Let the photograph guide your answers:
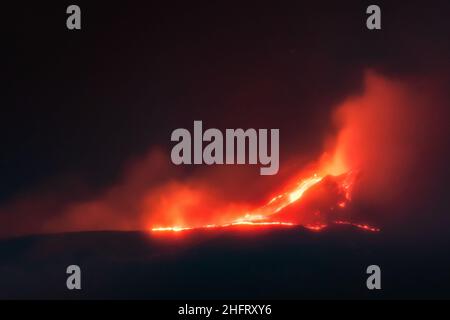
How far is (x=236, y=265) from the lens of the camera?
18.0 ft

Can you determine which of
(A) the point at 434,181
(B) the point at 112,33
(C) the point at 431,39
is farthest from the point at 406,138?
(B) the point at 112,33

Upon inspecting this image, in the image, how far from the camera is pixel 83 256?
17.9 ft

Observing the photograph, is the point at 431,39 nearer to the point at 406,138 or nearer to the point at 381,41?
the point at 381,41

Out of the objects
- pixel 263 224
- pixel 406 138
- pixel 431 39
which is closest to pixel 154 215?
pixel 263 224

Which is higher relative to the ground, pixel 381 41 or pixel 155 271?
pixel 381 41

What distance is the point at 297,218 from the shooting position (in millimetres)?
5535

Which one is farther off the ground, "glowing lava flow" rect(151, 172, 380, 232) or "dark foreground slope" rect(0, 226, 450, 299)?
"glowing lava flow" rect(151, 172, 380, 232)

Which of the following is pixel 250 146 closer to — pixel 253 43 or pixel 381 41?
pixel 253 43

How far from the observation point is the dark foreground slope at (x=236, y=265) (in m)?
5.43

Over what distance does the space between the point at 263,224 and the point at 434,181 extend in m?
1.18

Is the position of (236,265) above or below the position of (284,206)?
below

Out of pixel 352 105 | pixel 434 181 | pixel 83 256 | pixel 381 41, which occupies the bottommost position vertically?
pixel 83 256

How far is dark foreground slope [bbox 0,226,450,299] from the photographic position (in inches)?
214

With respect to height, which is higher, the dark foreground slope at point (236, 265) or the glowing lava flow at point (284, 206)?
the glowing lava flow at point (284, 206)
